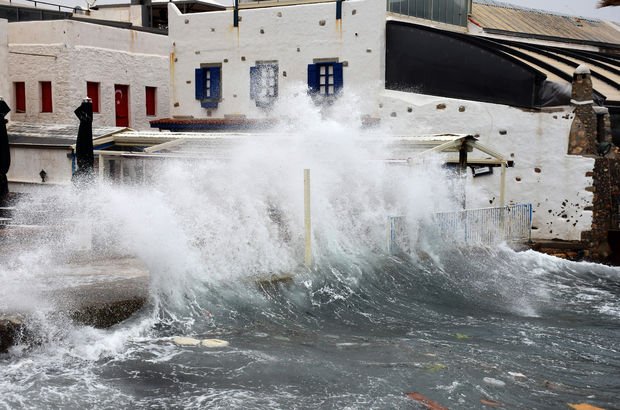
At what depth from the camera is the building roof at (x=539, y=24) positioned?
30.0 m

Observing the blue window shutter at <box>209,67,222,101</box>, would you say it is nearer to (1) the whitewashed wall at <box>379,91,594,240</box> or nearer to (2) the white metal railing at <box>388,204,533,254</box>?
(1) the whitewashed wall at <box>379,91,594,240</box>

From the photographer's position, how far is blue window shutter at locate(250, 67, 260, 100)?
25.3 metres

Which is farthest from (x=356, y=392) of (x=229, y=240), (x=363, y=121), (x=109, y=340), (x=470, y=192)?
(x=363, y=121)

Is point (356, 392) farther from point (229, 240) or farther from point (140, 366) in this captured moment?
point (229, 240)

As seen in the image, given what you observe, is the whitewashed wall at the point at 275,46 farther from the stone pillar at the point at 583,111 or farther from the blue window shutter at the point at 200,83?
the stone pillar at the point at 583,111

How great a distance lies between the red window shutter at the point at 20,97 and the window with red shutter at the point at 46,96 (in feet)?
2.15

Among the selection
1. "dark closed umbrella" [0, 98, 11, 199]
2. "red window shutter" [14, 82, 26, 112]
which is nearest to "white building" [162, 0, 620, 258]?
"red window shutter" [14, 82, 26, 112]

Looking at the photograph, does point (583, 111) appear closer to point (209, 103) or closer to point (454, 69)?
point (454, 69)

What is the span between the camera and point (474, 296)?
15398 millimetres

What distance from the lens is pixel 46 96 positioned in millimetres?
27234

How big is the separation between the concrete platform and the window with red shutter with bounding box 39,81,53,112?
50.4 feet

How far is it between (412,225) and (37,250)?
23.9ft

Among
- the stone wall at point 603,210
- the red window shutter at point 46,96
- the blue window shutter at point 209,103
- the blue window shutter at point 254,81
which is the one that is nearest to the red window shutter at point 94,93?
the red window shutter at point 46,96

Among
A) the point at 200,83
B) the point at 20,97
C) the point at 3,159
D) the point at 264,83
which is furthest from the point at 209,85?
the point at 3,159
